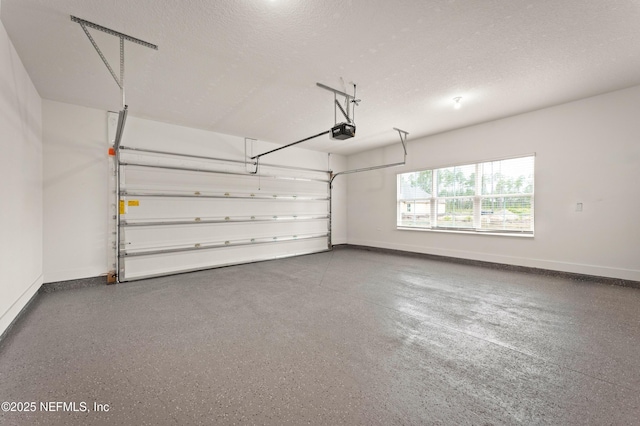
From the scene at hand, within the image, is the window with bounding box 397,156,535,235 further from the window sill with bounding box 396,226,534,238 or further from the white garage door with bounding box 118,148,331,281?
the white garage door with bounding box 118,148,331,281

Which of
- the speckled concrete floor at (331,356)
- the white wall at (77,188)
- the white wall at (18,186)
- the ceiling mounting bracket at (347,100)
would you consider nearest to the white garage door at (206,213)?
the white wall at (77,188)

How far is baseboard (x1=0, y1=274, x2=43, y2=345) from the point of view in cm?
231

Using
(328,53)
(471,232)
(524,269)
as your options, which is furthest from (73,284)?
(524,269)

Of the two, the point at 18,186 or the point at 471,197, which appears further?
the point at 471,197

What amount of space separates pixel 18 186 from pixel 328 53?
12.0ft

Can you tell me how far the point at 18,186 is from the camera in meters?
2.75

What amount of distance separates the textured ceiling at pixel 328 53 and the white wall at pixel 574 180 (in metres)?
0.37

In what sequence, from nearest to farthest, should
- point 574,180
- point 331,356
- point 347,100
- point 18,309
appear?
point 331,356
point 18,309
point 347,100
point 574,180

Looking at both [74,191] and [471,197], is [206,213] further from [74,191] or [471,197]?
[471,197]

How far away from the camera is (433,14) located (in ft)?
7.25

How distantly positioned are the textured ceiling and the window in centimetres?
121

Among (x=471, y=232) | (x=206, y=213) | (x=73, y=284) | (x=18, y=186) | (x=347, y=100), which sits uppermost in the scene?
(x=347, y=100)

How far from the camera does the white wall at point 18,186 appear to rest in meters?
2.35

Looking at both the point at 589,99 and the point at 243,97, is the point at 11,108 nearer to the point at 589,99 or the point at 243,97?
the point at 243,97
